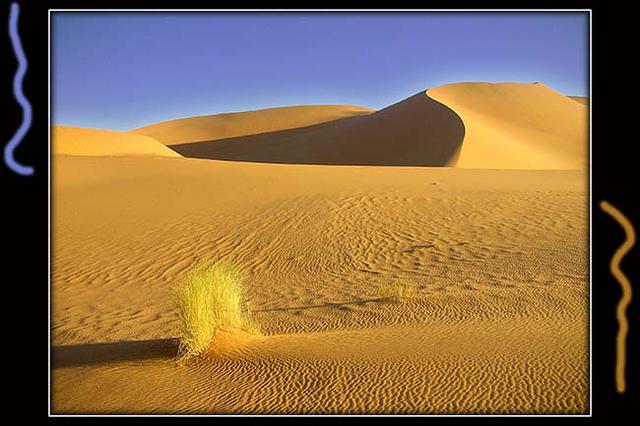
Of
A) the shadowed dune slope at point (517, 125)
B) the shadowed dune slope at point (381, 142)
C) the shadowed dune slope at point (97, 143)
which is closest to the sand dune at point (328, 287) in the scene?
the shadowed dune slope at point (97, 143)

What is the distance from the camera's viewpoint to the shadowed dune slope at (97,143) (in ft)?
108

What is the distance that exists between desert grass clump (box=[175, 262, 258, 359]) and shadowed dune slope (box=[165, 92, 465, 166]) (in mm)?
31200

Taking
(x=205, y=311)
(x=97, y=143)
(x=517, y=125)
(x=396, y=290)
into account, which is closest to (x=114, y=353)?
(x=205, y=311)

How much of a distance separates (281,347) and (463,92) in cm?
5653

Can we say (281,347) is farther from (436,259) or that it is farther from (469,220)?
(469,220)

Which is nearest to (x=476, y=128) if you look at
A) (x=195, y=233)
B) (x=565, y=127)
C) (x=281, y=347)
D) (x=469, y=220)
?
(x=565, y=127)

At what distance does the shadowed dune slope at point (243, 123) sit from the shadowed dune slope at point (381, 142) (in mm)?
13444

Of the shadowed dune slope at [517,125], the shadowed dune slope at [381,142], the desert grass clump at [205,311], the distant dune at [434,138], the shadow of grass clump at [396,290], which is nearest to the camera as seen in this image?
the desert grass clump at [205,311]

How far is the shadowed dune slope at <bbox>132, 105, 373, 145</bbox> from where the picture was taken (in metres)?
76.6

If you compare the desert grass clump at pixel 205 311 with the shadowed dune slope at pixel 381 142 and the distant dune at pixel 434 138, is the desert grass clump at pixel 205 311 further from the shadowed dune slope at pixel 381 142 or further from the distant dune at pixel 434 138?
the shadowed dune slope at pixel 381 142

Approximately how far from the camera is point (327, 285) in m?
9.25

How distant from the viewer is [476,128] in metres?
42.4

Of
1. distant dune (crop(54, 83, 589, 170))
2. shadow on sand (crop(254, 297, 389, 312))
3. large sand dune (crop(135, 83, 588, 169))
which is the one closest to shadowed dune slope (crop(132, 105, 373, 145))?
distant dune (crop(54, 83, 589, 170))
